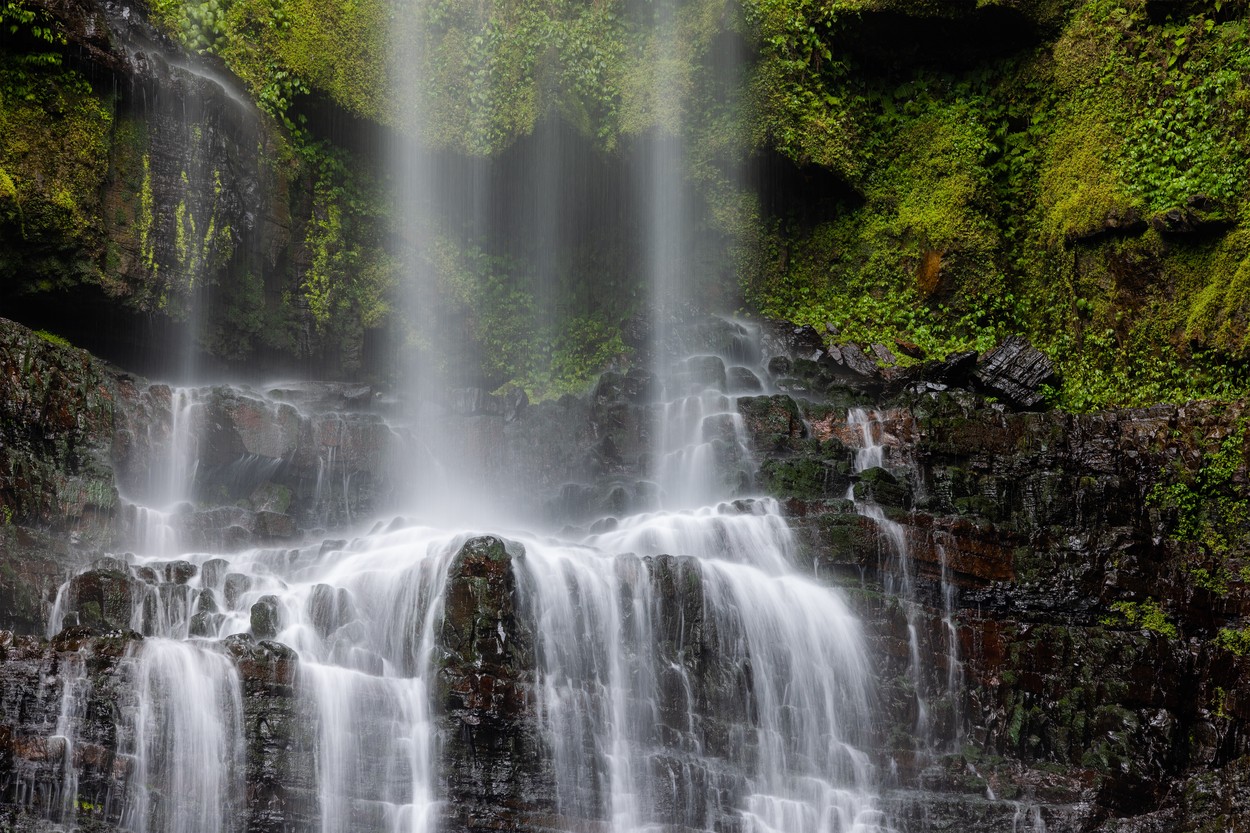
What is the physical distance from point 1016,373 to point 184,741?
492 inches

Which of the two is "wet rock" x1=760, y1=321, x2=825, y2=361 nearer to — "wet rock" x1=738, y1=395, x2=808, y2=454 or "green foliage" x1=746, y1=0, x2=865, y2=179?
"wet rock" x1=738, y1=395, x2=808, y2=454

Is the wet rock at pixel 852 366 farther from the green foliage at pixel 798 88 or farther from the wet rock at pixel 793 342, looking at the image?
the green foliage at pixel 798 88

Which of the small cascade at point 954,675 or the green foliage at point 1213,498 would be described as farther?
the green foliage at point 1213,498

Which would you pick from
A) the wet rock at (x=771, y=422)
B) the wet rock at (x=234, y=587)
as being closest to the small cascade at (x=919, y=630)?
the wet rock at (x=771, y=422)

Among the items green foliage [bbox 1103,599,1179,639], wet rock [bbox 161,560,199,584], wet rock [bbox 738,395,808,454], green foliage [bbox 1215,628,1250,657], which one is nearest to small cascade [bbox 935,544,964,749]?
green foliage [bbox 1103,599,1179,639]

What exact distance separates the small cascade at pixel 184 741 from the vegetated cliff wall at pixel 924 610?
0.44 feet

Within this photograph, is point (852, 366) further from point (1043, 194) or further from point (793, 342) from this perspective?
point (1043, 194)

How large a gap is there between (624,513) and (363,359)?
595 centimetres

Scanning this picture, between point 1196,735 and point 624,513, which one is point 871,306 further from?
point 1196,735

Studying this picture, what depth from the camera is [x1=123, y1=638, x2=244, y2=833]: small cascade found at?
8156mm

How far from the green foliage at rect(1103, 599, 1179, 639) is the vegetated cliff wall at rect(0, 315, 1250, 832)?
1.1 inches

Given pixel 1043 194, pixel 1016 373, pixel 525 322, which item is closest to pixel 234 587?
pixel 525 322

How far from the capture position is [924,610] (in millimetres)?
11375

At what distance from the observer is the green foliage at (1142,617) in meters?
11.9
